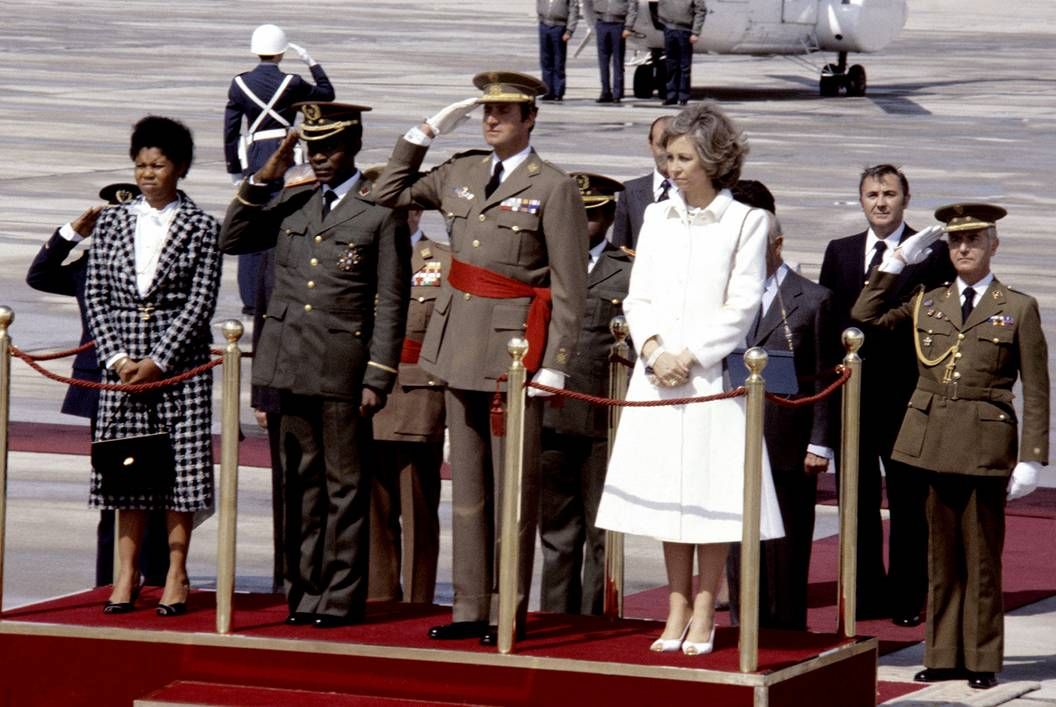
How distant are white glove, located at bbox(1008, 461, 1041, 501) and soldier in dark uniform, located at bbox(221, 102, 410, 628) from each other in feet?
7.71

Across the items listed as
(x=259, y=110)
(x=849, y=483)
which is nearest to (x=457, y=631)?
(x=849, y=483)

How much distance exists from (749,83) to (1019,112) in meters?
5.43

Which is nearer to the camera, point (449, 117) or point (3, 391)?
point (449, 117)

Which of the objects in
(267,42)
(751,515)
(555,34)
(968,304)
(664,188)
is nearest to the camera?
(751,515)

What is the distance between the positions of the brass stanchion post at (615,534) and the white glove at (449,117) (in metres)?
0.90

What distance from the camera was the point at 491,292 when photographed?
24.0ft

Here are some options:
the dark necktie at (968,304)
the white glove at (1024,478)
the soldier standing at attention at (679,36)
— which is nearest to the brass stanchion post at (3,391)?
the dark necktie at (968,304)

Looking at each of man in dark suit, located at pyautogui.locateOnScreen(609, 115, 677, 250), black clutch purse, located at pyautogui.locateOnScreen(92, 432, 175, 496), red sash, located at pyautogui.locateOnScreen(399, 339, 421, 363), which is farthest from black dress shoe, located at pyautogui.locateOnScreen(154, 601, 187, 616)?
man in dark suit, located at pyautogui.locateOnScreen(609, 115, 677, 250)

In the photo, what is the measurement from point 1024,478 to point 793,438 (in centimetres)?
85

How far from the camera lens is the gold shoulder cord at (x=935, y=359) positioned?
27.6 feet

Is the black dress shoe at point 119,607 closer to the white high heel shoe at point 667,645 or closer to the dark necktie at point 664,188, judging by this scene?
the white high heel shoe at point 667,645

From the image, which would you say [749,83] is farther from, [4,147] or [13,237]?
[13,237]

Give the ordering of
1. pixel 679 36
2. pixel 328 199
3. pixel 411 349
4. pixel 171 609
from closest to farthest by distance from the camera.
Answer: pixel 328 199 → pixel 171 609 → pixel 411 349 → pixel 679 36

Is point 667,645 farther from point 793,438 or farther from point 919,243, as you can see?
point 919,243
